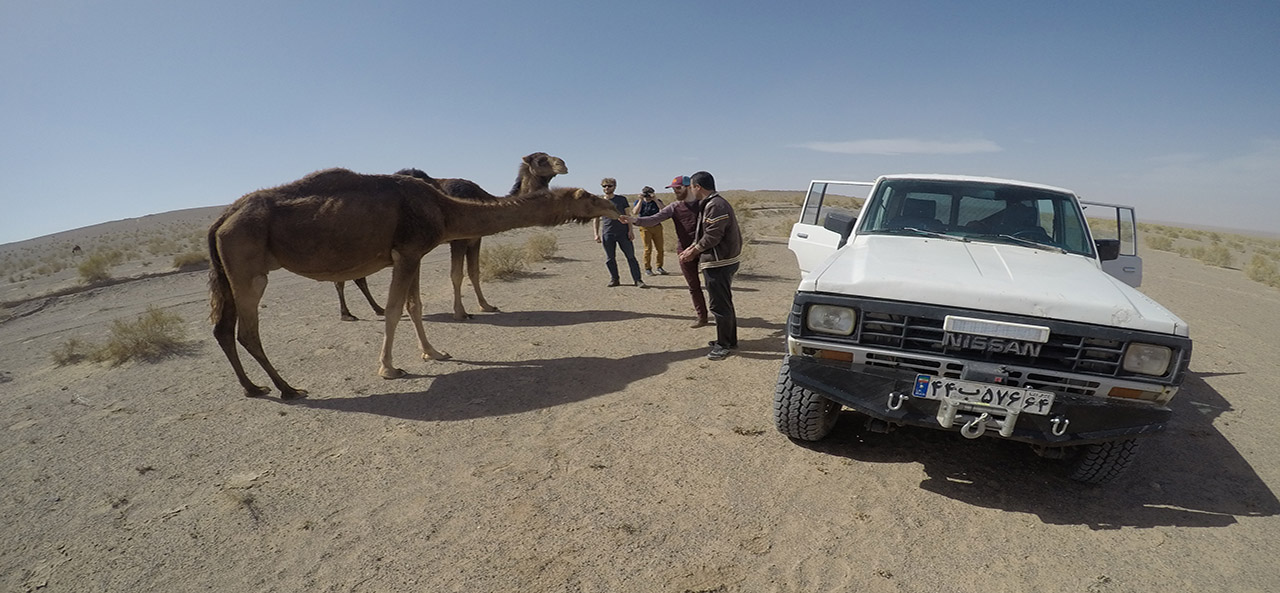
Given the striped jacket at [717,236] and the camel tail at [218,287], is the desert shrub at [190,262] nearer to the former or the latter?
the camel tail at [218,287]

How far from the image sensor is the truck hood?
3.03 m

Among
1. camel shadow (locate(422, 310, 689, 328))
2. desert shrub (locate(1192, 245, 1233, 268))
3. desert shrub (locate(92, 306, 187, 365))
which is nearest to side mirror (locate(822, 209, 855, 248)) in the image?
camel shadow (locate(422, 310, 689, 328))

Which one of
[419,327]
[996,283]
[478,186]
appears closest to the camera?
[996,283]

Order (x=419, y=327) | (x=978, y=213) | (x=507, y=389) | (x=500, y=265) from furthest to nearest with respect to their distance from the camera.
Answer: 1. (x=500, y=265)
2. (x=419, y=327)
3. (x=507, y=389)
4. (x=978, y=213)

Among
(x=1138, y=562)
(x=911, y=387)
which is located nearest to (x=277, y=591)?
(x=911, y=387)

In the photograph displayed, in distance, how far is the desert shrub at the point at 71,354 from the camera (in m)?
7.06

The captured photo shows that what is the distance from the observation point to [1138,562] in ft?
9.76

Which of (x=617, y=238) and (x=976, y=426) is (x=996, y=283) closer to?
(x=976, y=426)

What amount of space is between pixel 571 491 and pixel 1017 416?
255cm

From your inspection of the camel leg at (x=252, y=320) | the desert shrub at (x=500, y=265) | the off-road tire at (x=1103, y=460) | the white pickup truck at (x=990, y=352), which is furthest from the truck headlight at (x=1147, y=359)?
the desert shrub at (x=500, y=265)

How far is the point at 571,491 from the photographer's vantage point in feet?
12.0

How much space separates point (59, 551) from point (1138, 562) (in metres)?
5.77

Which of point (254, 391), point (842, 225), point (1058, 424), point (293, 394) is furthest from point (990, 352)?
point (254, 391)

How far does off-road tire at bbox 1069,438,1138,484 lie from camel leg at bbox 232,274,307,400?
6.20m
